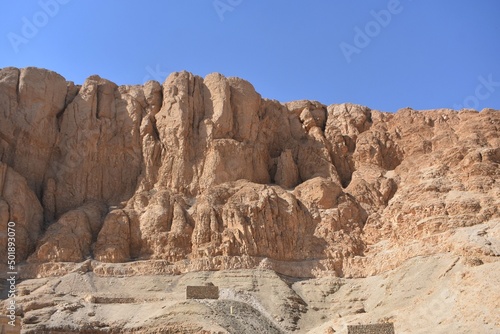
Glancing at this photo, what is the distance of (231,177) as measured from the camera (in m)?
66.7

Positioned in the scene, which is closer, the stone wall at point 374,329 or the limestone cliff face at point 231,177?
the stone wall at point 374,329

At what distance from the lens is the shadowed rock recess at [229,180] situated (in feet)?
191

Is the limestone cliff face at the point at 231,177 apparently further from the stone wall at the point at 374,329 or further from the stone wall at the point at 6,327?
the stone wall at the point at 6,327

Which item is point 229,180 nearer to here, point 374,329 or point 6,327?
point 374,329

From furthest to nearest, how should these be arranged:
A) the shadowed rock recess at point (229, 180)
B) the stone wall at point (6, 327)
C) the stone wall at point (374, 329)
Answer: the shadowed rock recess at point (229, 180)
the stone wall at point (374, 329)
the stone wall at point (6, 327)

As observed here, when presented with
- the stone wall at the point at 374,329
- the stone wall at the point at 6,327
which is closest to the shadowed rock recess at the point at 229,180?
the stone wall at the point at 374,329

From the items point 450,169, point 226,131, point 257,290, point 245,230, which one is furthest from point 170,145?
point 450,169

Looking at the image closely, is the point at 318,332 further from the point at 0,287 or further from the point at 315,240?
the point at 0,287

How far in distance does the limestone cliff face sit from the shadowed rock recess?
0.40 feet

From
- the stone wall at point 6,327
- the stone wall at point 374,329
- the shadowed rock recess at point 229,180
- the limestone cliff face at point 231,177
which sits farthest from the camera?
the limestone cliff face at point 231,177

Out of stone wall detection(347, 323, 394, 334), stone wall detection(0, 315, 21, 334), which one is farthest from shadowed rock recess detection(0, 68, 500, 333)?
stone wall detection(0, 315, 21, 334)

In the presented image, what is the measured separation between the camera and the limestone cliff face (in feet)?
193

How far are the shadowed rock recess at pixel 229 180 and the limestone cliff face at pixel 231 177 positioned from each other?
12 centimetres

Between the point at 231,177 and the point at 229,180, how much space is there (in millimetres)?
358
